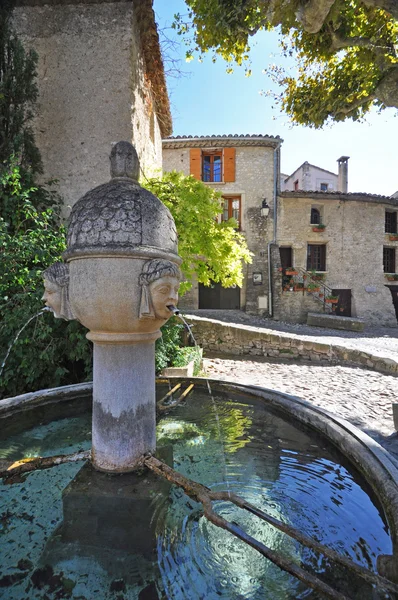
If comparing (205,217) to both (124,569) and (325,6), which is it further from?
(124,569)

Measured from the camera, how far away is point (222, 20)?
513 cm

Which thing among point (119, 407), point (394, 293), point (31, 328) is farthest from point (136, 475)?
point (394, 293)

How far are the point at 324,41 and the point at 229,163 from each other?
35.0 feet

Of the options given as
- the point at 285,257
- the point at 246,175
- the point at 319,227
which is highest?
the point at 246,175

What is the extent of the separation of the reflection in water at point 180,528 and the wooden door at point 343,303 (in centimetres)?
1552

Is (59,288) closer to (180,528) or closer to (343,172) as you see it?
(180,528)

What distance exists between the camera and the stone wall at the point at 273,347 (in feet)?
22.3

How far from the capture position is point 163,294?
2021 mm

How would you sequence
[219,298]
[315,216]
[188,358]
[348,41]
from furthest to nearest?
1. [315,216]
2. [219,298]
3. [188,358]
4. [348,41]

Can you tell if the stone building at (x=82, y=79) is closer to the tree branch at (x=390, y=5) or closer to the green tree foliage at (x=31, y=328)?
the green tree foliage at (x=31, y=328)

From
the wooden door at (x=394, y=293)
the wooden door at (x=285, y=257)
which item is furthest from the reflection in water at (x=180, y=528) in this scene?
the wooden door at (x=394, y=293)

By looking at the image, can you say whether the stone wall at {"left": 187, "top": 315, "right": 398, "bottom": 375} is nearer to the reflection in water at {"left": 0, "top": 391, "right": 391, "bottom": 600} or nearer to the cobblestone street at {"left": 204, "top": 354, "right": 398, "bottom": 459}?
the cobblestone street at {"left": 204, "top": 354, "right": 398, "bottom": 459}

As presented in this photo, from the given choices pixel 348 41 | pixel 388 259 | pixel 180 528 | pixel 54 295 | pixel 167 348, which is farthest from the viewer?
pixel 388 259

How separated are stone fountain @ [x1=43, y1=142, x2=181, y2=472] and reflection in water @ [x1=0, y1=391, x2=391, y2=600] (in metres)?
0.29
